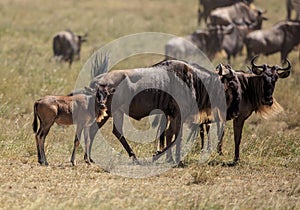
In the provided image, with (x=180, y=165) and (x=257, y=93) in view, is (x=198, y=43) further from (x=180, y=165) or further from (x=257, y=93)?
(x=180, y=165)

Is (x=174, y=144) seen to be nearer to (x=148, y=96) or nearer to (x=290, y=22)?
(x=148, y=96)

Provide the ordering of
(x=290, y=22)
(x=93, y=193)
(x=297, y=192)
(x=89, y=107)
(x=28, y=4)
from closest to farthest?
(x=93, y=193)
(x=297, y=192)
(x=89, y=107)
(x=290, y=22)
(x=28, y=4)

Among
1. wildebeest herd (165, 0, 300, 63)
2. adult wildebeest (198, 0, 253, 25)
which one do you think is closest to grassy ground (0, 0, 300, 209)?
wildebeest herd (165, 0, 300, 63)

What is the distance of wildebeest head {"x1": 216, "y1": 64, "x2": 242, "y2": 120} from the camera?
1034 centimetres

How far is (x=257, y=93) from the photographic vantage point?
1042 cm

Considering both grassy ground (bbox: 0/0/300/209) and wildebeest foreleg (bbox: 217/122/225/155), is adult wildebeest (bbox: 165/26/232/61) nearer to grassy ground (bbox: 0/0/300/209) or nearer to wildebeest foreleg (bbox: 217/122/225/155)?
grassy ground (bbox: 0/0/300/209)

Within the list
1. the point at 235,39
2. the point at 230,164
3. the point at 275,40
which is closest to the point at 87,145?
the point at 230,164

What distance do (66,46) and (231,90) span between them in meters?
9.71

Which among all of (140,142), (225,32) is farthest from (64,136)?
(225,32)

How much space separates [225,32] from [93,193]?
14.5 metres

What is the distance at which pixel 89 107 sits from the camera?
9.88m

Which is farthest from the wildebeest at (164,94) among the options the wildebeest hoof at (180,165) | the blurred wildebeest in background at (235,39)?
the blurred wildebeest in background at (235,39)

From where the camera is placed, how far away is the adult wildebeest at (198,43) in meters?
20.3

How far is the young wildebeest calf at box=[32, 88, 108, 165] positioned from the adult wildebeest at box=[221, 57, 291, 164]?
6.41 ft
